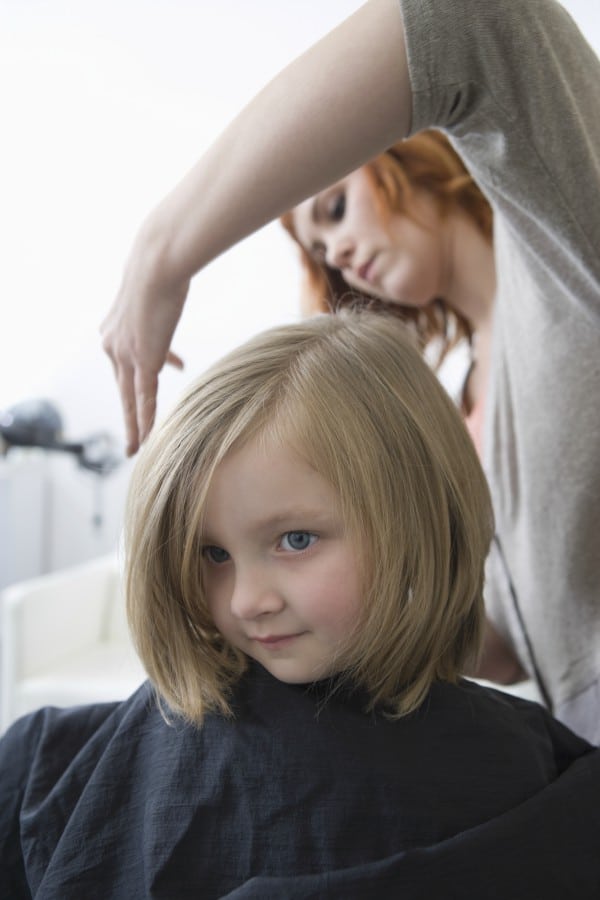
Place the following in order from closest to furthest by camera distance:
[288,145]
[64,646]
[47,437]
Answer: [288,145] → [64,646] → [47,437]

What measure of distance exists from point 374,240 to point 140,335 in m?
0.43

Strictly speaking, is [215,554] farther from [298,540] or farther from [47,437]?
[47,437]

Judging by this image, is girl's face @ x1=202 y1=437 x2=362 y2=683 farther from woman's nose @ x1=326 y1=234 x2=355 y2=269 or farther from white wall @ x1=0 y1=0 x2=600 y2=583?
white wall @ x1=0 y1=0 x2=600 y2=583

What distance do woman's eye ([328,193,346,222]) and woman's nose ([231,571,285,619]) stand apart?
1.96 ft

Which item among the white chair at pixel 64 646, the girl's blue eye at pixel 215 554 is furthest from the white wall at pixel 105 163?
the girl's blue eye at pixel 215 554

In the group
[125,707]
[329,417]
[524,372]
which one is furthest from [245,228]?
[125,707]

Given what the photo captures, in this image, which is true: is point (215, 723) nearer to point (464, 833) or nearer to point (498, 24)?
point (464, 833)

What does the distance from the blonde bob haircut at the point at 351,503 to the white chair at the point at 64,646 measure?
0.92 metres

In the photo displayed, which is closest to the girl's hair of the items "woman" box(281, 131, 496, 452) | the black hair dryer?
"woman" box(281, 131, 496, 452)

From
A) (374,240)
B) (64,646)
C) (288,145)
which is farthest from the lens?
(64,646)

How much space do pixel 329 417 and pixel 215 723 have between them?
9.4 inches

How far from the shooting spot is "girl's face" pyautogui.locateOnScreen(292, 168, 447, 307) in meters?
1.01

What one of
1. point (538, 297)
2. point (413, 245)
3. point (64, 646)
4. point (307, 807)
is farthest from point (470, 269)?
point (64, 646)

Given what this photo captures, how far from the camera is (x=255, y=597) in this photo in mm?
571
